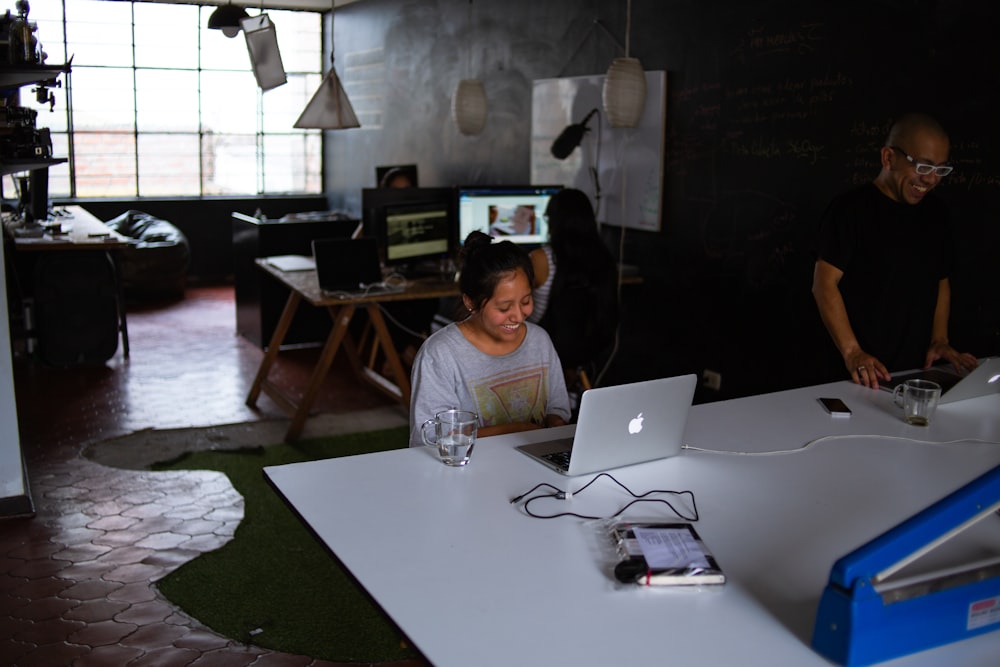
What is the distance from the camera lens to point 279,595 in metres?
3.15

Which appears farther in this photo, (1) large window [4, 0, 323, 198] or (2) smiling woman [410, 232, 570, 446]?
(1) large window [4, 0, 323, 198]

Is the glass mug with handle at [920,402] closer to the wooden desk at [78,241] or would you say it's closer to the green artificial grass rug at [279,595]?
the green artificial grass rug at [279,595]

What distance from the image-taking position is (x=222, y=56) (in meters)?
10.1

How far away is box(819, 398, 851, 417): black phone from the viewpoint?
2.58 m

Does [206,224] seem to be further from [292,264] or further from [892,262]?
[892,262]

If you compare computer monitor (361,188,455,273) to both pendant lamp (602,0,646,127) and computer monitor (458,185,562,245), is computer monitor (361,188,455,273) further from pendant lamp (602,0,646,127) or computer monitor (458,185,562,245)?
pendant lamp (602,0,646,127)

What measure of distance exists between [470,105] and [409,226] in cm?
140

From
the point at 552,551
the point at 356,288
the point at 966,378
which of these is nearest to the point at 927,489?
the point at 966,378

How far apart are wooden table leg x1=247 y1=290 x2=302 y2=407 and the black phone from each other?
291 centimetres

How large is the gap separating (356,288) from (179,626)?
2.04m

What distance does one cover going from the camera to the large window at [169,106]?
950cm

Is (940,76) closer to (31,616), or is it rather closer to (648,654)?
(648,654)

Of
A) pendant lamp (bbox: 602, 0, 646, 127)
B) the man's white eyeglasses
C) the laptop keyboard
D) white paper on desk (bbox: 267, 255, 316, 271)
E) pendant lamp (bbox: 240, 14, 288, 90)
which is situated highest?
pendant lamp (bbox: 240, 14, 288, 90)

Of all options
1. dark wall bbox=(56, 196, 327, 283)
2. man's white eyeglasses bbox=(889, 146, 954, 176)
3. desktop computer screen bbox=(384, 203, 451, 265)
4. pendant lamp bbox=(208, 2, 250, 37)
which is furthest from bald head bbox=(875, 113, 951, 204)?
dark wall bbox=(56, 196, 327, 283)
